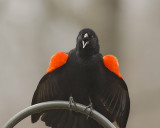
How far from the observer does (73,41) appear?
17.7ft

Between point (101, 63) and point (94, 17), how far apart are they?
74.6 inches

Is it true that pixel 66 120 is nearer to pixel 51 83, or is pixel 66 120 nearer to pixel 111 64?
pixel 51 83

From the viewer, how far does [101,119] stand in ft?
7.87

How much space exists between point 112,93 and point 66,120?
2.03 ft

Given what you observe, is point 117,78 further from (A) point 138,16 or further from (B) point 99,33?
(A) point 138,16

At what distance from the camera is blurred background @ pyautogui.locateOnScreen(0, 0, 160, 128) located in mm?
4703

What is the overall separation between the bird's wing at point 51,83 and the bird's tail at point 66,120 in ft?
0.62

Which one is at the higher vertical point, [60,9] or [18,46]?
[60,9]

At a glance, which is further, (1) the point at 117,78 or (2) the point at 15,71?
(2) the point at 15,71

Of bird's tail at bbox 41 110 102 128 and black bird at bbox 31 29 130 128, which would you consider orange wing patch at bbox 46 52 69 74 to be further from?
bird's tail at bbox 41 110 102 128

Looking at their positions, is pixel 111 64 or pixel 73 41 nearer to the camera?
pixel 111 64

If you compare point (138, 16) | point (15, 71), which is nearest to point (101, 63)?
point (138, 16)

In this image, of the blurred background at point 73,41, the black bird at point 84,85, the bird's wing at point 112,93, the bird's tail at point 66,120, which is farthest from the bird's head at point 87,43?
the blurred background at point 73,41

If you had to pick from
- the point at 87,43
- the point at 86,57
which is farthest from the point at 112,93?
the point at 87,43
